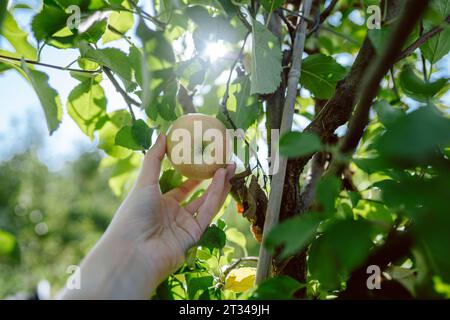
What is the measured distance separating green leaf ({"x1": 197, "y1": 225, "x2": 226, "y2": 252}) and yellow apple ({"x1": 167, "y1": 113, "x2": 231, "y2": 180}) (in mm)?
91

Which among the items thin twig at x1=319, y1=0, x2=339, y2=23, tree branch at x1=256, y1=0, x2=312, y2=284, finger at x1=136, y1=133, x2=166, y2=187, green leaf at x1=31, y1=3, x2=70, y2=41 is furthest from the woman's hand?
thin twig at x1=319, y1=0, x2=339, y2=23

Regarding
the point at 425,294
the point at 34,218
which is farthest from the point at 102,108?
the point at 34,218

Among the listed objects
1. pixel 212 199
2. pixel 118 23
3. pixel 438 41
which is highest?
pixel 118 23

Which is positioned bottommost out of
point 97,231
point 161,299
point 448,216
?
point 97,231

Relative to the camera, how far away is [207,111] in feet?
2.95

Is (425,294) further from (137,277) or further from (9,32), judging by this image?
(9,32)

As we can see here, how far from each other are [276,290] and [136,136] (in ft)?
1.02

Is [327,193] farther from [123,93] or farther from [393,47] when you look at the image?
[123,93]

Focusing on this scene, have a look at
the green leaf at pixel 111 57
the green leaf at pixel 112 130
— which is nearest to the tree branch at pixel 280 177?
the green leaf at pixel 111 57

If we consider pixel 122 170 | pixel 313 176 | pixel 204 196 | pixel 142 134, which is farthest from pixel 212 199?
pixel 122 170

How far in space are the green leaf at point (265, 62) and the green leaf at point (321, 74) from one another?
0.10m

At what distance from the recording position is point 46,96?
25.3 inches

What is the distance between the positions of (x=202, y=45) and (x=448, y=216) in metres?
0.48

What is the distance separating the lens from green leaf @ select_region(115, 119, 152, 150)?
631mm
